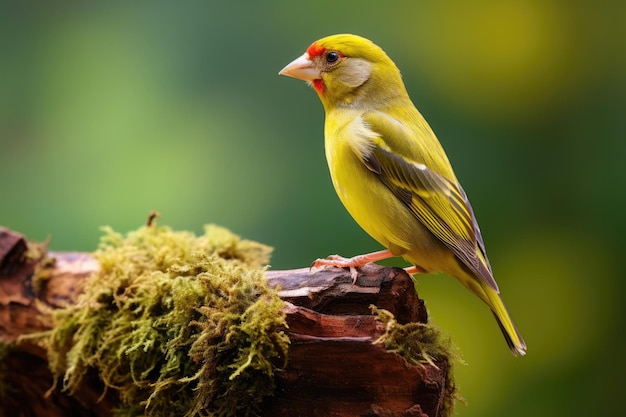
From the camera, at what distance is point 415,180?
2.78 m

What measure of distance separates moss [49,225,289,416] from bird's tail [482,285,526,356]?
3.12ft

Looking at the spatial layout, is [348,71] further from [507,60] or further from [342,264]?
[507,60]

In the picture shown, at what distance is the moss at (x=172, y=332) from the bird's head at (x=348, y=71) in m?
1.01

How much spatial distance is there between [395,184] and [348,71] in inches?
27.7

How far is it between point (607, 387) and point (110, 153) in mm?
4037

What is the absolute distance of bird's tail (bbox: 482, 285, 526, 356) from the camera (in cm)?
260

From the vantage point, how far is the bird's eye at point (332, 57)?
10.2 ft

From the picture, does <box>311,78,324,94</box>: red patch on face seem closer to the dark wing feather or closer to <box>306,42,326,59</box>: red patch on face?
<box>306,42,326,59</box>: red patch on face

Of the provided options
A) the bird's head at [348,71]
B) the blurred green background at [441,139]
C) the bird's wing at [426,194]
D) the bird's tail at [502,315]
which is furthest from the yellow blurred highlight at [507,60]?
the bird's tail at [502,315]

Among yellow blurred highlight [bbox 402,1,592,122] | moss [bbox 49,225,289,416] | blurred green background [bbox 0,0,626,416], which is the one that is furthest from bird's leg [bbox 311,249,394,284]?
yellow blurred highlight [bbox 402,1,592,122]

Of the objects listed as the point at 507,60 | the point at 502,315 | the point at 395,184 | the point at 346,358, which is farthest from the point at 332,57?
the point at 507,60

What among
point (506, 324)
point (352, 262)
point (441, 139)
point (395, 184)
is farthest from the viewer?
point (441, 139)

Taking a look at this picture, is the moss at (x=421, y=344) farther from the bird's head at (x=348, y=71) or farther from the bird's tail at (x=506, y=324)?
the bird's head at (x=348, y=71)

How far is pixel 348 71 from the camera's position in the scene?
3.11 m
